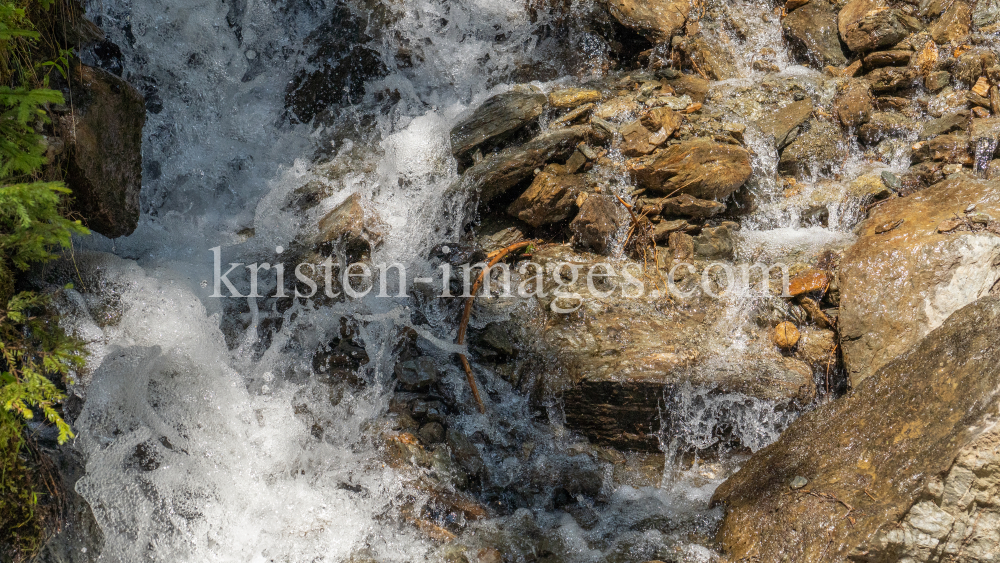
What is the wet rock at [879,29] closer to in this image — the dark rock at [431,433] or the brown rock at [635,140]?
the brown rock at [635,140]

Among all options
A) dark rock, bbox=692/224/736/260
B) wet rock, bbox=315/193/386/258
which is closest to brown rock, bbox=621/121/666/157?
dark rock, bbox=692/224/736/260

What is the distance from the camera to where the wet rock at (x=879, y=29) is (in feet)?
19.3

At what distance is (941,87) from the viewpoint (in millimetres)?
5605

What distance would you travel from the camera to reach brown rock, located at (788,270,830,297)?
434 cm

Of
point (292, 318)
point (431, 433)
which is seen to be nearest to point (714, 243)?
point (431, 433)

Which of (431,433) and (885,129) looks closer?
(431,433)

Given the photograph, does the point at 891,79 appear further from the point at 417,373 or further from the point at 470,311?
the point at 417,373

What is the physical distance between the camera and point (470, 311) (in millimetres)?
4359

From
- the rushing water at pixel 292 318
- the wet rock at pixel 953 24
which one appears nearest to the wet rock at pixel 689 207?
the rushing water at pixel 292 318

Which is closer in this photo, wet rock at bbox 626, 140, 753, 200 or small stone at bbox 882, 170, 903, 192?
wet rock at bbox 626, 140, 753, 200

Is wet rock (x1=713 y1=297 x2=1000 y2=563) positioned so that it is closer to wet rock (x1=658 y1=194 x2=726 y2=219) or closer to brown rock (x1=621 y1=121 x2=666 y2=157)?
wet rock (x1=658 y1=194 x2=726 y2=219)

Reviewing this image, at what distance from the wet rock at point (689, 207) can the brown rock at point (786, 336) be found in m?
1.04

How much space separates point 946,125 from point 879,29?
1.25m

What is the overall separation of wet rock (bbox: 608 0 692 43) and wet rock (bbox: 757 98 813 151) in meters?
1.35
